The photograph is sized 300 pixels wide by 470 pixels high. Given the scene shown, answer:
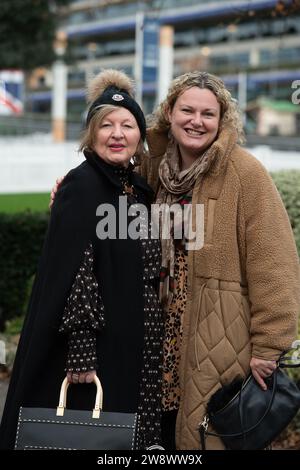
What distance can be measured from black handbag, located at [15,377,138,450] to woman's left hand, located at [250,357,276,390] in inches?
21.6

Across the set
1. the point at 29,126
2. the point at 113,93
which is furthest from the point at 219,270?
the point at 29,126

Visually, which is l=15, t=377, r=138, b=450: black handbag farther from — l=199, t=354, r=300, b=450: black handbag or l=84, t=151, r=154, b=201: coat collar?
l=84, t=151, r=154, b=201: coat collar

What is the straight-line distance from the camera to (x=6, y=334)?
6500mm

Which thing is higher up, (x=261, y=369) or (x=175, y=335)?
(x=175, y=335)

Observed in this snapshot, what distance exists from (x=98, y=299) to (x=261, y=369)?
729mm

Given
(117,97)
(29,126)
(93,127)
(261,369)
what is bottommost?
(261,369)

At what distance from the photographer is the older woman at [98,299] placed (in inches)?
106

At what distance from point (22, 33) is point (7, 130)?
17185 mm

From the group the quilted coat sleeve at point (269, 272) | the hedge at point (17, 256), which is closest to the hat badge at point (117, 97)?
the quilted coat sleeve at point (269, 272)

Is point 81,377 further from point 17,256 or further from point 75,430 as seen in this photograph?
point 17,256

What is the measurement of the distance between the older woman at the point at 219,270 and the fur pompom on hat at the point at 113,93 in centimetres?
18

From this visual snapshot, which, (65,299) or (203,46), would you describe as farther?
(203,46)

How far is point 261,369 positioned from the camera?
2.78m
